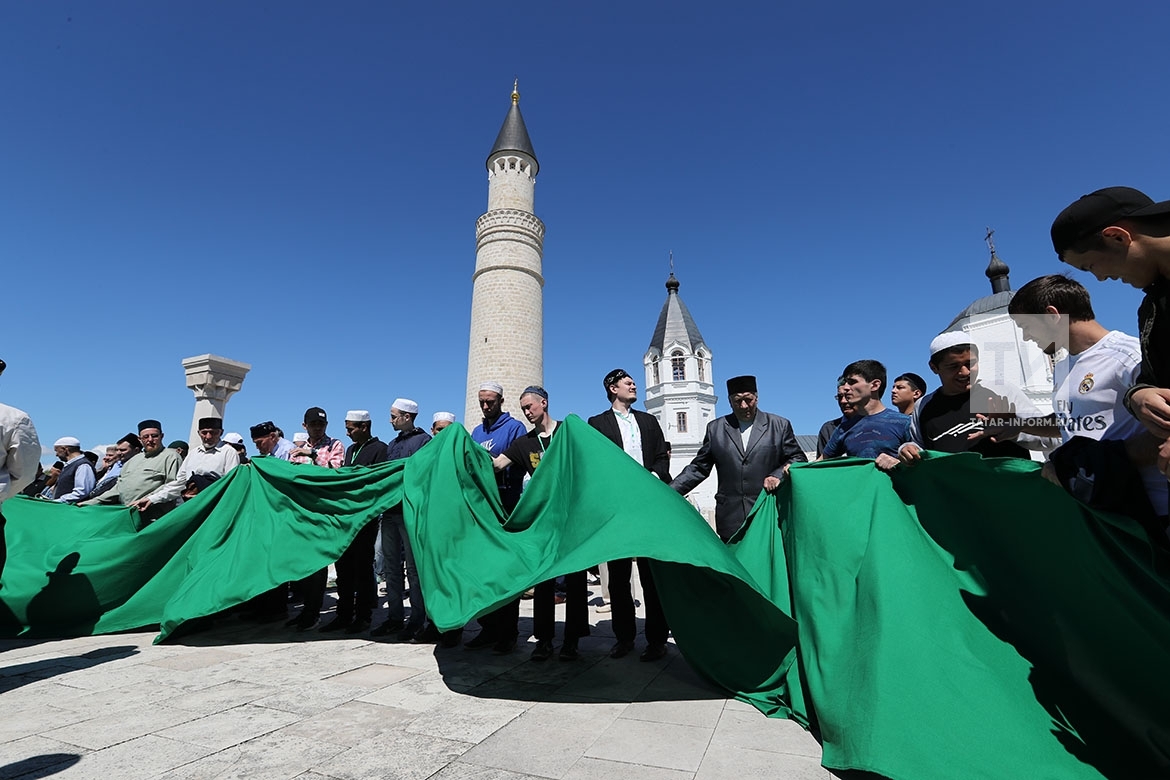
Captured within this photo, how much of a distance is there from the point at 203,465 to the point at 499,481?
3343mm

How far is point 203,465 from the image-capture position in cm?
584

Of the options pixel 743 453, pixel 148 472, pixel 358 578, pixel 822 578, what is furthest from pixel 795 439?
pixel 148 472

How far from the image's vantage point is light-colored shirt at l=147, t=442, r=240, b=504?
221 inches

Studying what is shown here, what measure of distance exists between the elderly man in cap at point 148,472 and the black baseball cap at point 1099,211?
718 centimetres

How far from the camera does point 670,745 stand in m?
2.37

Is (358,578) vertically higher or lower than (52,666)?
higher

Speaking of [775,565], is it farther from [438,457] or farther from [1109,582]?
[438,457]

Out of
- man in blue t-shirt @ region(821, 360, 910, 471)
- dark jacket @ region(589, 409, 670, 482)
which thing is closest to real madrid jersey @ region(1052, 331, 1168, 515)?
A: man in blue t-shirt @ region(821, 360, 910, 471)

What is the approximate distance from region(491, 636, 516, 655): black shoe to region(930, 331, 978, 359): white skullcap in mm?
3432

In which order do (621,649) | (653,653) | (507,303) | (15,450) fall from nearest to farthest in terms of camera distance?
1. (15,450)
2. (653,653)
3. (621,649)
4. (507,303)

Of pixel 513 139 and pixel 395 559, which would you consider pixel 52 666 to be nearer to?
pixel 395 559

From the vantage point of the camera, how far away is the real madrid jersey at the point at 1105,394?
2.11 m

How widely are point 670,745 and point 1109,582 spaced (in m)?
1.77

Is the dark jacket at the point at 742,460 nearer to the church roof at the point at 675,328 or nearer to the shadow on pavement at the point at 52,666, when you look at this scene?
the shadow on pavement at the point at 52,666
